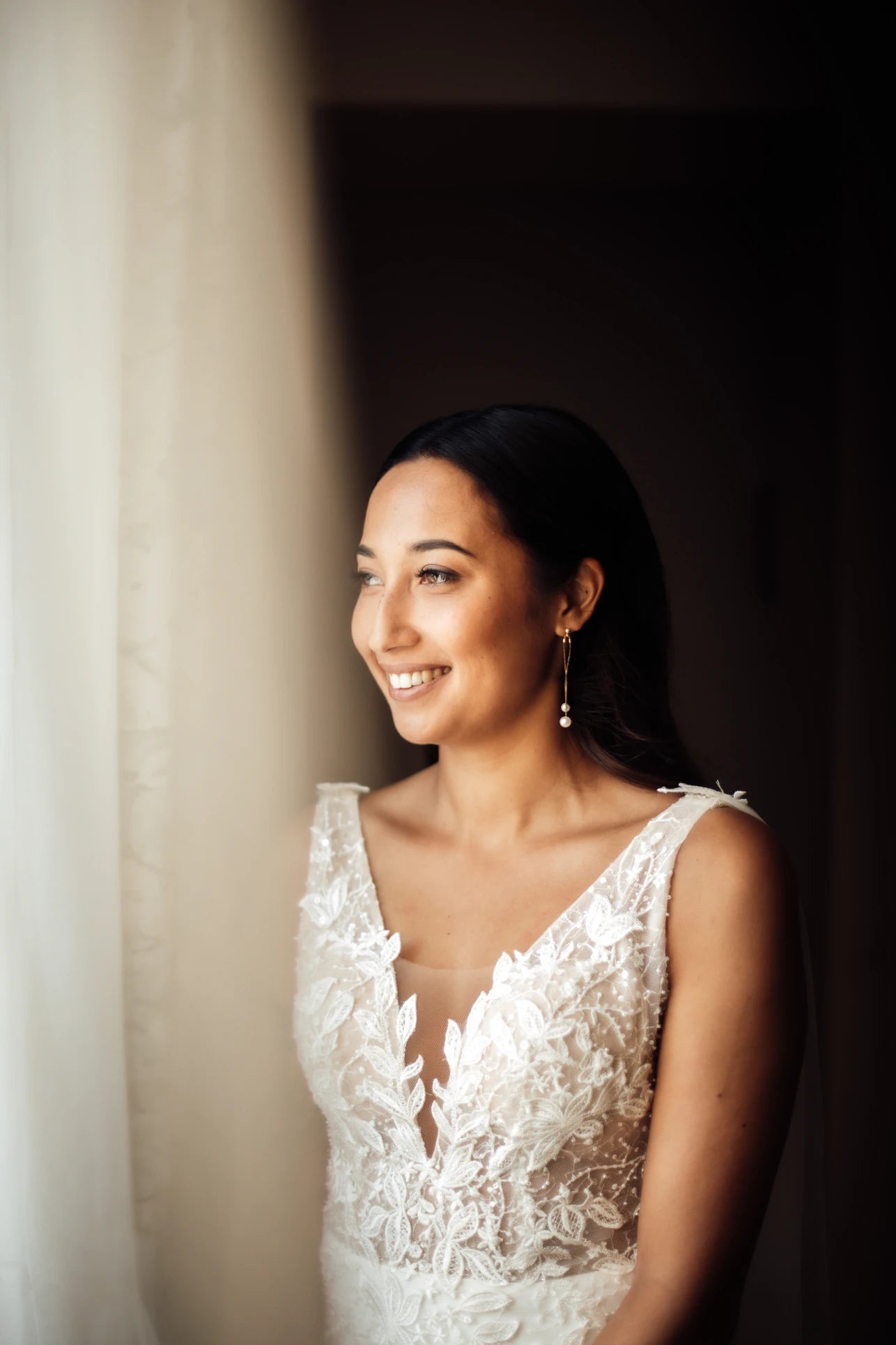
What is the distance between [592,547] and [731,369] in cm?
96

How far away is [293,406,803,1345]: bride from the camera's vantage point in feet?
3.52

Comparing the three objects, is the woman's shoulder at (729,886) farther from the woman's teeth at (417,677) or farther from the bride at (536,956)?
the woman's teeth at (417,677)

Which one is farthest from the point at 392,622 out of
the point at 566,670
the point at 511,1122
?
the point at 511,1122

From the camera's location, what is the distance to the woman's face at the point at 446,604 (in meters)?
1.20

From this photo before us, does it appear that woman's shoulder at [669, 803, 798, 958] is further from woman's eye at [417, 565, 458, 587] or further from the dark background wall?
the dark background wall

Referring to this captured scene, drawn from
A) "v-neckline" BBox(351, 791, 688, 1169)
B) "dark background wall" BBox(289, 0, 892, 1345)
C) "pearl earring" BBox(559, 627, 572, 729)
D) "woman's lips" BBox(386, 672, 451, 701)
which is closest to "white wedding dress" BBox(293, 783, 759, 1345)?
"v-neckline" BBox(351, 791, 688, 1169)

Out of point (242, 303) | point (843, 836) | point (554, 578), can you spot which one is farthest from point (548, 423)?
point (843, 836)

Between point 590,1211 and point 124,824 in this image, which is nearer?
point 124,824

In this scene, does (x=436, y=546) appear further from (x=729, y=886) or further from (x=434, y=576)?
(x=729, y=886)

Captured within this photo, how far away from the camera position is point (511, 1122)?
1.08 m

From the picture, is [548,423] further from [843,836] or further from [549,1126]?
[843,836]

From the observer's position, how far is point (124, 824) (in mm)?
774

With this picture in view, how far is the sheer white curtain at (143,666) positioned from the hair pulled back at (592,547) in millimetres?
367

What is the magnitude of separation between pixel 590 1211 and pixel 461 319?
4.95 feet
